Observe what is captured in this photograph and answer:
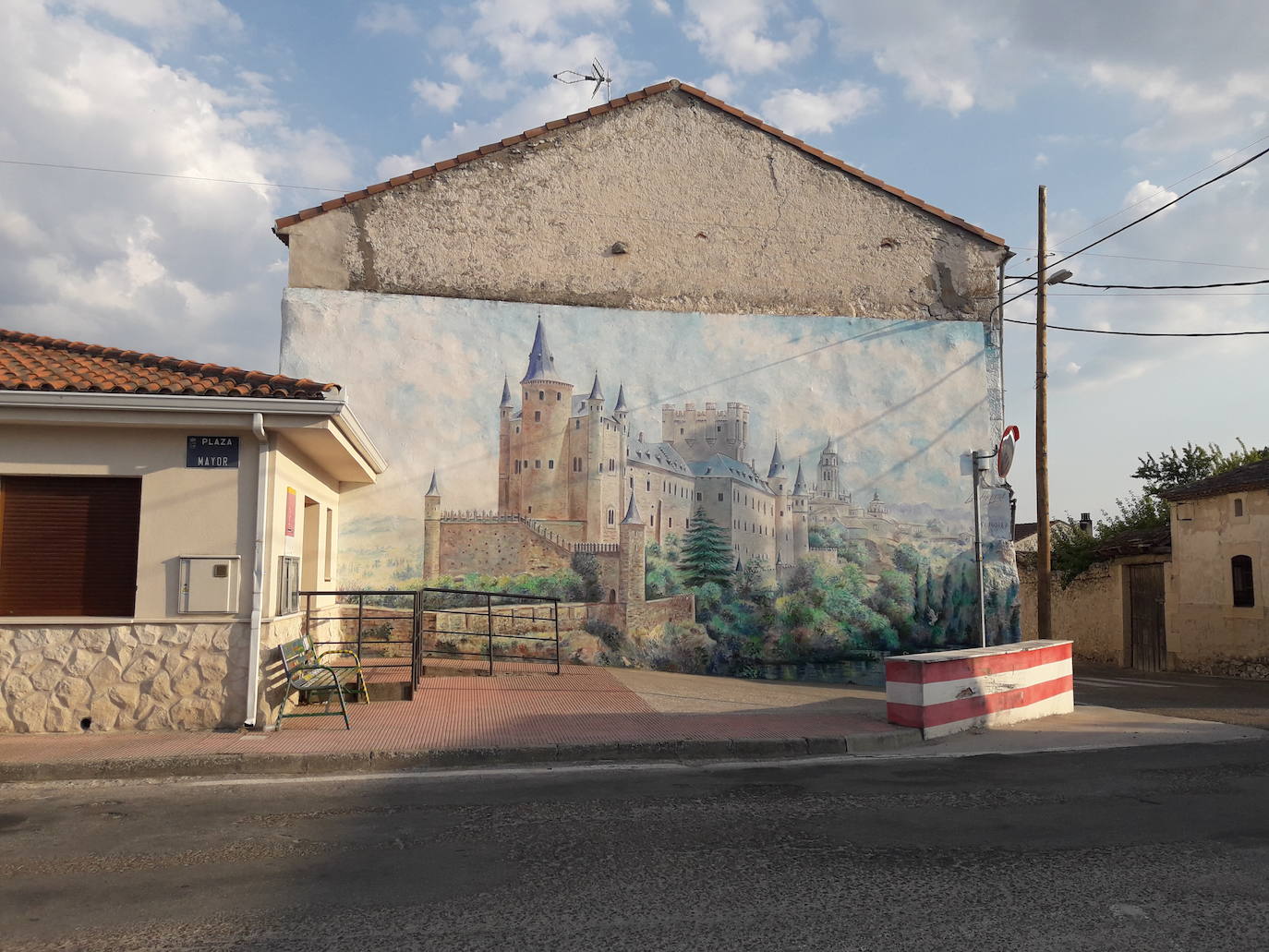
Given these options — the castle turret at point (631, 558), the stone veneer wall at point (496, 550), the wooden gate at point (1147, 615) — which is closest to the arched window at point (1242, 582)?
the wooden gate at point (1147, 615)

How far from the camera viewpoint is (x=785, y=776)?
303 inches

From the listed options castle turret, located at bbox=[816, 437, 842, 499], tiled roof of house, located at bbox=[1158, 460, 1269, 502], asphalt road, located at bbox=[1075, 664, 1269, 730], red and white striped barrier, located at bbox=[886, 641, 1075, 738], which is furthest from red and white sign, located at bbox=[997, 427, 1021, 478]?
tiled roof of house, located at bbox=[1158, 460, 1269, 502]

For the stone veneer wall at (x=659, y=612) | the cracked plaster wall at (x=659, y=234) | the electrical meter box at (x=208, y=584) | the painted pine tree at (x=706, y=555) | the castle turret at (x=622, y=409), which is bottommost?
the stone veneer wall at (x=659, y=612)

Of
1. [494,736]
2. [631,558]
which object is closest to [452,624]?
[631,558]

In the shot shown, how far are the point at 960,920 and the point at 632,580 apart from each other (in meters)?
10.6

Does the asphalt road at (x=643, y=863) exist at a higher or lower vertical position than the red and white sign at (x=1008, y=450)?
lower

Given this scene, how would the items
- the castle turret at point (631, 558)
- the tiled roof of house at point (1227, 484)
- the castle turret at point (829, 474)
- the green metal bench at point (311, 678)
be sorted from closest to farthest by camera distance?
the green metal bench at point (311, 678) → the castle turret at point (631, 558) → the castle turret at point (829, 474) → the tiled roof of house at point (1227, 484)

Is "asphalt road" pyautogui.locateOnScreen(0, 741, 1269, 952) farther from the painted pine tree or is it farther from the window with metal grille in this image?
the painted pine tree

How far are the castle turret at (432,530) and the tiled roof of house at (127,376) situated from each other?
484 centimetres

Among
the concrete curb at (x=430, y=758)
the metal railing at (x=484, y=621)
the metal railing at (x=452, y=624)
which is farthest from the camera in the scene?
the metal railing at (x=484, y=621)

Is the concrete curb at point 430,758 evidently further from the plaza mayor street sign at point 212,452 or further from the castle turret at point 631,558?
the castle turret at point 631,558

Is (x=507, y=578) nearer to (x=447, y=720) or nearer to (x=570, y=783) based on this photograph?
(x=447, y=720)

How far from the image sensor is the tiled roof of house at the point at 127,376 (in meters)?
8.77

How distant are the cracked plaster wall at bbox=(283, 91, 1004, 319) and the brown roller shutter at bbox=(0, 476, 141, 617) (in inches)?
237
